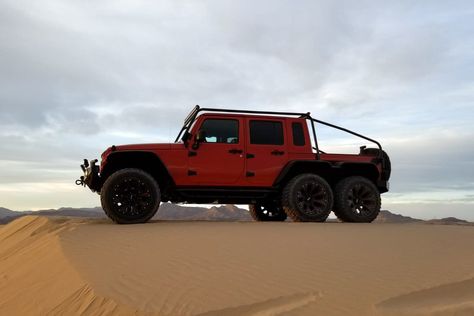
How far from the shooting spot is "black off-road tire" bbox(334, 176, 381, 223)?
9.18 metres

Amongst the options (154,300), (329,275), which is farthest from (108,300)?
(329,275)

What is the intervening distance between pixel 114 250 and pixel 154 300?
5.58ft

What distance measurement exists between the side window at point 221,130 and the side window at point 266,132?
0.33 metres

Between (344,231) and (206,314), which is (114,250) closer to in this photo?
(206,314)

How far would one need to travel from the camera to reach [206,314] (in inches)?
150

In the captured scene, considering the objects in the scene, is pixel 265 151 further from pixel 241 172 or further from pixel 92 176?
pixel 92 176

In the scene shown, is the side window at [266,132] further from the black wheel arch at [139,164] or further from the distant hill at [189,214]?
the distant hill at [189,214]

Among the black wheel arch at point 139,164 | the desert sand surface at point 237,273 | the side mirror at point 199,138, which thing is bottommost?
the desert sand surface at point 237,273

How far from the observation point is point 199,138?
8.19 metres

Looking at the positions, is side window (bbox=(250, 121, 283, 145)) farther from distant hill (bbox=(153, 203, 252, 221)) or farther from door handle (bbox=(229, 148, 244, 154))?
distant hill (bbox=(153, 203, 252, 221))

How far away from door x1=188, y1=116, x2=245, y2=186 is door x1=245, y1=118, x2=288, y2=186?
7.3 inches

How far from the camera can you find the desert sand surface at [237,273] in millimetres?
4027

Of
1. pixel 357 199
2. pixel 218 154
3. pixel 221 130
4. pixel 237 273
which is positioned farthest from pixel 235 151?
pixel 237 273

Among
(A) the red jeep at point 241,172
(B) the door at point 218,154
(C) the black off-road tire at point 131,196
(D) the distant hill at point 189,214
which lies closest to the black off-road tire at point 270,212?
(A) the red jeep at point 241,172
